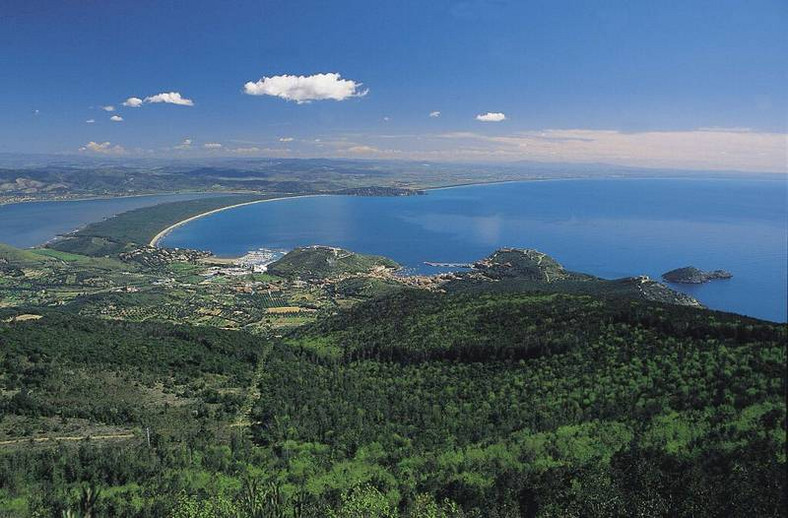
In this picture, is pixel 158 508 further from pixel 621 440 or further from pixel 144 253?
pixel 144 253

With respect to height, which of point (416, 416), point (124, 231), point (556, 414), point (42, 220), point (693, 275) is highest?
point (42, 220)

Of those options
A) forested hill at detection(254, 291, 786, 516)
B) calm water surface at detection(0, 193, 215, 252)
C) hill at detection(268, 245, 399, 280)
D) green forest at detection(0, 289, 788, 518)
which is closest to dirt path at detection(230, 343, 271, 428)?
green forest at detection(0, 289, 788, 518)

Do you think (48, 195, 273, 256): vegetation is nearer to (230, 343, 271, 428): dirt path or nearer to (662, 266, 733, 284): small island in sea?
(230, 343, 271, 428): dirt path

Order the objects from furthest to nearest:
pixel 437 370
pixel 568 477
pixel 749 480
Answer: pixel 437 370 → pixel 568 477 → pixel 749 480

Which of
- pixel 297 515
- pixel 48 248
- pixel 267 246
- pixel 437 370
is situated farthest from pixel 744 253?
pixel 48 248

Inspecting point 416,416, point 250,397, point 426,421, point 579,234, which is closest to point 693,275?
point 579,234

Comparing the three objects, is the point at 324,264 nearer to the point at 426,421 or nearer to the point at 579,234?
the point at 579,234
